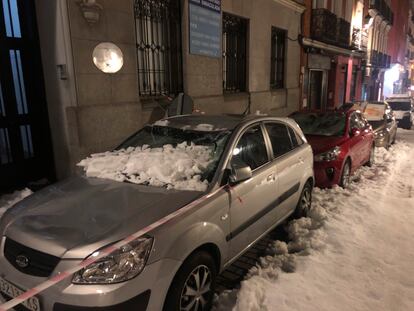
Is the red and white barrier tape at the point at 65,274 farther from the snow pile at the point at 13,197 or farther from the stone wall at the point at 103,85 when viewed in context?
the stone wall at the point at 103,85

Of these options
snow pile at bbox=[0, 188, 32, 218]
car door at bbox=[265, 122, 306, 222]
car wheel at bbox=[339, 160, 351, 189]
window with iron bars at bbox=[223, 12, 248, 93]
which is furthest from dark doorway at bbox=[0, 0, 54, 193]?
window with iron bars at bbox=[223, 12, 248, 93]

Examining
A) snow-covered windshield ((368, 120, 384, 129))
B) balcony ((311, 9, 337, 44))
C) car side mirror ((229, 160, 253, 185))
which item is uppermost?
balcony ((311, 9, 337, 44))

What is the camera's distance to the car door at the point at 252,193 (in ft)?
10.7

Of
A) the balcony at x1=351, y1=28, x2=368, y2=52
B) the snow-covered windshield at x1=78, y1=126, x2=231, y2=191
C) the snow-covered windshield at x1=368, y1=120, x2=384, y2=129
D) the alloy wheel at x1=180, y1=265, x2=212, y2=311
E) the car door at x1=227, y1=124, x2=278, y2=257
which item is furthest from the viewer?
the balcony at x1=351, y1=28, x2=368, y2=52

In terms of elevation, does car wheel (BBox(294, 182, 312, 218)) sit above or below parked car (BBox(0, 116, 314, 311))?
below

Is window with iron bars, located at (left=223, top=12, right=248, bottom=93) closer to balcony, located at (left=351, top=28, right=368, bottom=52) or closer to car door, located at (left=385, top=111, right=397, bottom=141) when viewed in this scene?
car door, located at (left=385, top=111, right=397, bottom=141)

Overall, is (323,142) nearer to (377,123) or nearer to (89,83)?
(89,83)

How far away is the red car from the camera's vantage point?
244 inches

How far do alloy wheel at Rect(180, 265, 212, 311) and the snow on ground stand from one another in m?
0.28

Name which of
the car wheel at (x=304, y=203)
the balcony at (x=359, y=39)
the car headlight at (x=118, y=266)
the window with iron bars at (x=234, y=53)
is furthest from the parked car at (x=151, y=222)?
the balcony at (x=359, y=39)

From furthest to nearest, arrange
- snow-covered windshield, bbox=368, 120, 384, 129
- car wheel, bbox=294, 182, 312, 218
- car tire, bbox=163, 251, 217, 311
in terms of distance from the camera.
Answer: snow-covered windshield, bbox=368, 120, 384, 129
car wheel, bbox=294, 182, 312, 218
car tire, bbox=163, 251, 217, 311

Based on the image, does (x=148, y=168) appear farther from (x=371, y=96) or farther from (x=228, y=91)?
(x=371, y=96)

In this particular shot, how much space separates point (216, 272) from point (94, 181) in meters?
1.37

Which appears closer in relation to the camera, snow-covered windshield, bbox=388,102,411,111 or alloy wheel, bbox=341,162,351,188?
alloy wheel, bbox=341,162,351,188
